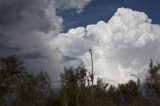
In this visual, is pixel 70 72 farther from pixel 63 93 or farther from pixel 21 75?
pixel 21 75

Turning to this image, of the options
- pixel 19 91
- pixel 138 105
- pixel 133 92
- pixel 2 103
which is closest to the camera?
pixel 138 105

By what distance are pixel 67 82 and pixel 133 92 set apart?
2069 cm

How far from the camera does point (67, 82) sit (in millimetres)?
69625

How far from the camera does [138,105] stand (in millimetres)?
62688

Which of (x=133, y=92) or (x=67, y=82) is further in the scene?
(x=133, y=92)

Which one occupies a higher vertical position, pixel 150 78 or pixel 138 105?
pixel 150 78

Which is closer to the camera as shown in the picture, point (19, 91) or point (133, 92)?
point (19, 91)

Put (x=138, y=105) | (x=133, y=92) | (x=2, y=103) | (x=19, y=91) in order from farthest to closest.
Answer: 1. (x=133, y=92)
2. (x=2, y=103)
3. (x=19, y=91)
4. (x=138, y=105)

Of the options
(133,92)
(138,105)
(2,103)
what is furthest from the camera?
(133,92)

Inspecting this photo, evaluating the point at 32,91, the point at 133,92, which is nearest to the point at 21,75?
the point at 32,91

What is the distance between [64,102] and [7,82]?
1612 cm

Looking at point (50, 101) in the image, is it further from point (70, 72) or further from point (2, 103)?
point (2, 103)

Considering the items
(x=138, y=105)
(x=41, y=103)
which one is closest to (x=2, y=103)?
(x=41, y=103)

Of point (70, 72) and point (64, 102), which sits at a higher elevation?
point (70, 72)
